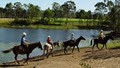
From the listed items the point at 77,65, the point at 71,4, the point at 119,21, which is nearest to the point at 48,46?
the point at 77,65

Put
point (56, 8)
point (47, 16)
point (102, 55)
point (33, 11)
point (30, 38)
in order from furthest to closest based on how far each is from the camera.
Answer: point (56, 8) → point (33, 11) → point (47, 16) → point (30, 38) → point (102, 55)

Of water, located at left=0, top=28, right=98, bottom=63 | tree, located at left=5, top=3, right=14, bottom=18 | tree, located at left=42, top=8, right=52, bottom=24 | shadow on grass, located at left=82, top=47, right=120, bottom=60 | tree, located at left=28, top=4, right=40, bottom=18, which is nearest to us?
shadow on grass, located at left=82, top=47, right=120, bottom=60

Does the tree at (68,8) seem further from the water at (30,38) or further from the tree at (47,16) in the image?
the water at (30,38)

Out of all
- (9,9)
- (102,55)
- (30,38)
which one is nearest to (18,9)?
(9,9)

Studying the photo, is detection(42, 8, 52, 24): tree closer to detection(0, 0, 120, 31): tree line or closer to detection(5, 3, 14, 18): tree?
detection(0, 0, 120, 31): tree line

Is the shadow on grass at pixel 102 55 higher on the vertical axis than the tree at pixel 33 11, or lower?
higher

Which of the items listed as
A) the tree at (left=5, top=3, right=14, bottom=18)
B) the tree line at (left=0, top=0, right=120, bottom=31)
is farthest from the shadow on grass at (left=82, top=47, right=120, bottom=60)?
the tree at (left=5, top=3, right=14, bottom=18)

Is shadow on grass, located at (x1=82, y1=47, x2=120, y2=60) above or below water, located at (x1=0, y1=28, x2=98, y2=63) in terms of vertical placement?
above

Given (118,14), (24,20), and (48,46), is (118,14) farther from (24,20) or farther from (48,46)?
(24,20)

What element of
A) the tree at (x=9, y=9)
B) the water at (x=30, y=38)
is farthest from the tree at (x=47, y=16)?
the water at (x=30, y=38)

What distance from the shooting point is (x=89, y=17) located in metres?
176

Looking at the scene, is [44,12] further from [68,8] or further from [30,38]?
→ [30,38]

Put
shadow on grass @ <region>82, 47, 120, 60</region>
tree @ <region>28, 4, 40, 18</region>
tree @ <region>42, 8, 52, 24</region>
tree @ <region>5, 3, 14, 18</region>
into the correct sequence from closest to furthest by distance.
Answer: shadow on grass @ <region>82, 47, 120, 60</region>, tree @ <region>42, 8, 52, 24</region>, tree @ <region>28, 4, 40, 18</region>, tree @ <region>5, 3, 14, 18</region>

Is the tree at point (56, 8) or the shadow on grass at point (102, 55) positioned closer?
the shadow on grass at point (102, 55)
